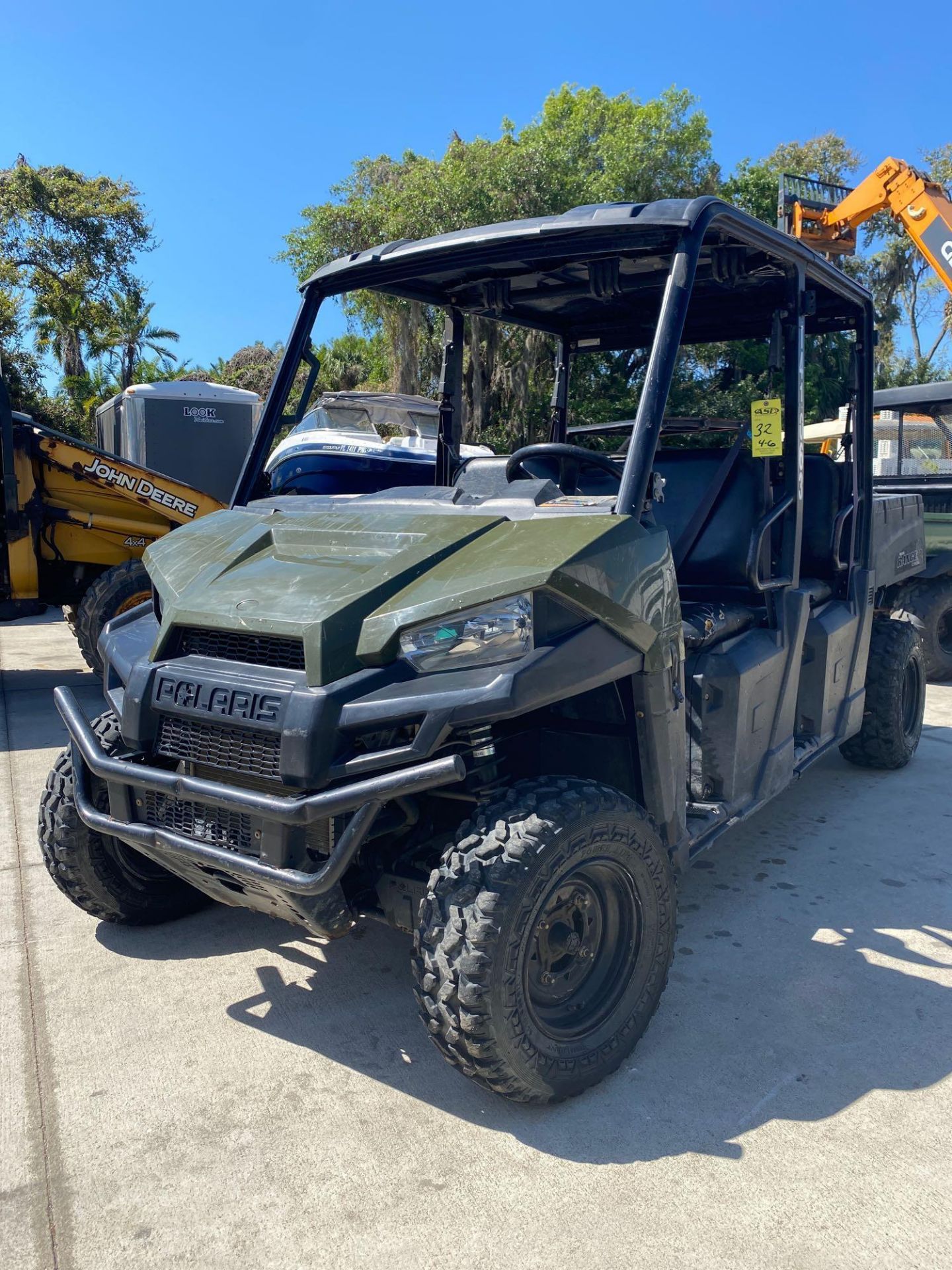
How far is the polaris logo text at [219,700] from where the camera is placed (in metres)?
2.34

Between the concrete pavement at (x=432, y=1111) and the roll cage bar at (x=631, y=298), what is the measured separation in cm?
149

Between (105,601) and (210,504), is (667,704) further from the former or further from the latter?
(210,504)

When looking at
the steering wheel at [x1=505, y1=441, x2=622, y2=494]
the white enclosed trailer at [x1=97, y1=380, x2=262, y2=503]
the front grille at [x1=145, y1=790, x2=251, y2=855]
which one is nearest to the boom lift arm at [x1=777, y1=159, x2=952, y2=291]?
the white enclosed trailer at [x1=97, y1=380, x2=262, y2=503]

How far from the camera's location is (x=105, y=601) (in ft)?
24.5

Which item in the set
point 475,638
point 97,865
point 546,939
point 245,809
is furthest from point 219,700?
point 97,865

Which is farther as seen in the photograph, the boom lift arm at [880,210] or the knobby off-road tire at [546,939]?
the boom lift arm at [880,210]

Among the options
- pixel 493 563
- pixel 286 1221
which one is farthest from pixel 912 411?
pixel 286 1221

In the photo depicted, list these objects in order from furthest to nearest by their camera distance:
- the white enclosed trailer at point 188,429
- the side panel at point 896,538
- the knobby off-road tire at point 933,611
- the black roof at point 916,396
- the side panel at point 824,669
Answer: the white enclosed trailer at point 188,429
the black roof at point 916,396
the knobby off-road tire at point 933,611
the side panel at point 896,538
the side panel at point 824,669

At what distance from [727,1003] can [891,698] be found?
8.94 feet

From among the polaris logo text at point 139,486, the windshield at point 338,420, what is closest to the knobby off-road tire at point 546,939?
the polaris logo text at point 139,486

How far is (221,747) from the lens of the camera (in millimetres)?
2457

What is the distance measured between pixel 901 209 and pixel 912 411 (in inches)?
200

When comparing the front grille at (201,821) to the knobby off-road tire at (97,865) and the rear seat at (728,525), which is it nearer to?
the knobby off-road tire at (97,865)

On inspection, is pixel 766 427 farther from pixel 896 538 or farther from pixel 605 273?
pixel 896 538
